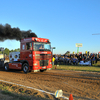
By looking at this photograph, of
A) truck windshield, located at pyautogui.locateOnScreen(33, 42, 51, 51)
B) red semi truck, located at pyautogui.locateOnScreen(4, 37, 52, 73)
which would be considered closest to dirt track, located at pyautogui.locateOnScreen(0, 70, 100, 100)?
red semi truck, located at pyautogui.locateOnScreen(4, 37, 52, 73)

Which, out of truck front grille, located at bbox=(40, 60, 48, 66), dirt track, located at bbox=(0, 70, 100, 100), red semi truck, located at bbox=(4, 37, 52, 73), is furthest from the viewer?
truck front grille, located at bbox=(40, 60, 48, 66)

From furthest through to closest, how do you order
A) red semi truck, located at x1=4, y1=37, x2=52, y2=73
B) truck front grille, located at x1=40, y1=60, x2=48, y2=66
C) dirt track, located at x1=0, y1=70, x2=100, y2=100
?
1. truck front grille, located at x1=40, y1=60, x2=48, y2=66
2. red semi truck, located at x1=4, y1=37, x2=52, y2=73
3. dirt track, located at x1=0, y1=70, x2=100, y2=100

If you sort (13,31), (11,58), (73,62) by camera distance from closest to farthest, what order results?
(11,58)
(13,31)
(73,62)

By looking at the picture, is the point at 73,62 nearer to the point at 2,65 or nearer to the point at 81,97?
the point at 2,65

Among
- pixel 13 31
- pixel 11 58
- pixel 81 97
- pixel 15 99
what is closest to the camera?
pixel 15 99

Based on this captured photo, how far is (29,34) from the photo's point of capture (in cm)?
1925

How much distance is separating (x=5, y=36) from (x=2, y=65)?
4.98m

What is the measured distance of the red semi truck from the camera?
11.8m

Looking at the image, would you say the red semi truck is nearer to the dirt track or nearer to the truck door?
the truck door

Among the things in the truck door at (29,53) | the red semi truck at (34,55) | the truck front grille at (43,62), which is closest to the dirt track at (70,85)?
the red semi truck at (34,55)

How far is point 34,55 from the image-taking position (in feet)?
38.4

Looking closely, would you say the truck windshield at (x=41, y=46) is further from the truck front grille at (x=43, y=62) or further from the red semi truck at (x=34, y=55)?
the truck front grille at (x=43, y=62)

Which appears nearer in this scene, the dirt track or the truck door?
the dirt track

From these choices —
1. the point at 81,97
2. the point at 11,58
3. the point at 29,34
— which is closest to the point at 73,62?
the point at 29,34
